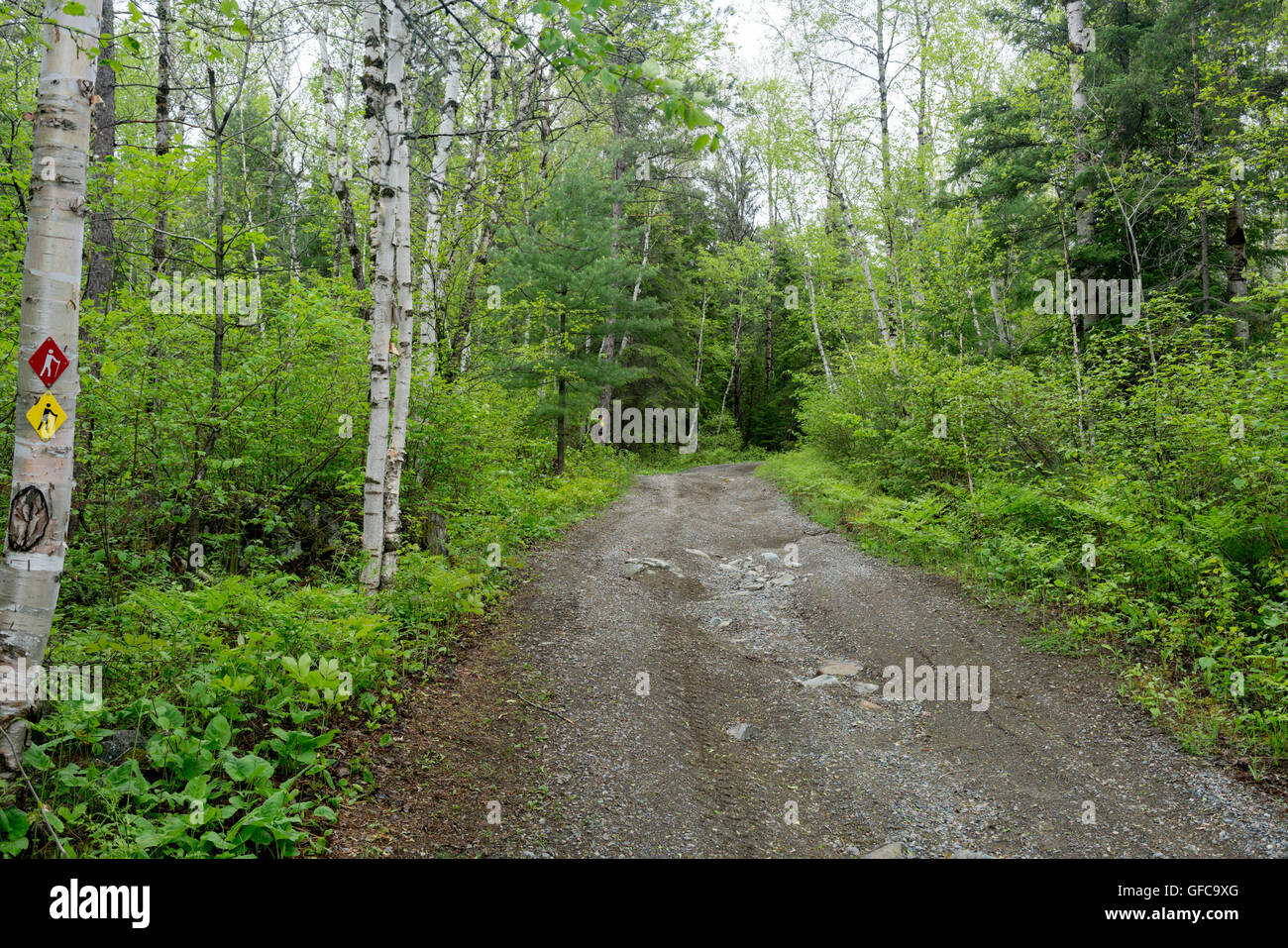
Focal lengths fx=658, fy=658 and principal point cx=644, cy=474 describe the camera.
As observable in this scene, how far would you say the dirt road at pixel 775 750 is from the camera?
394cm

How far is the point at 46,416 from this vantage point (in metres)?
3.18

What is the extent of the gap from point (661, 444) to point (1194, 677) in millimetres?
22744

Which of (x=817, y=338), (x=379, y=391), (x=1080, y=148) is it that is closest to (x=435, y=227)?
(x=379, y=391)

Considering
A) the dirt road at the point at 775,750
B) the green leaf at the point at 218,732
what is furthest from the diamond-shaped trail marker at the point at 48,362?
the dirt road at the point at 775,750

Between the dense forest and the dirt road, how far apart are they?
0.52 meters

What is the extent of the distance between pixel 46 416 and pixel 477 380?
27.5ft

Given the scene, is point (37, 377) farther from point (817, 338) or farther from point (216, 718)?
point (817, 338)

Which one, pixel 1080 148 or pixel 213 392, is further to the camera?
pixel 1080 148

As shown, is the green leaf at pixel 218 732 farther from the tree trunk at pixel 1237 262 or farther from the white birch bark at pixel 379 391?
the tree trunk at pixel 1237 262

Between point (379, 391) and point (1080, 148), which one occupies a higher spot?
point (1080, 148)

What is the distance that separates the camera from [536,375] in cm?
1480
